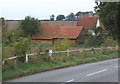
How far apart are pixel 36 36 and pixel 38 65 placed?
55.7m

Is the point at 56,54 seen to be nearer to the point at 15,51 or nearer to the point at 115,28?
the point at 15,51

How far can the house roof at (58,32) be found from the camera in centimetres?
6819

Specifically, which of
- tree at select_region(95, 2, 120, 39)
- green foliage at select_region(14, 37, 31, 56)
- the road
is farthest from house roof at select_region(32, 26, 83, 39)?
tree at select_region(95, 2, 120, 39)

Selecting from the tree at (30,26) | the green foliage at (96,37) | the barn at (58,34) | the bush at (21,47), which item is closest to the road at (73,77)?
the bush at (21,47)

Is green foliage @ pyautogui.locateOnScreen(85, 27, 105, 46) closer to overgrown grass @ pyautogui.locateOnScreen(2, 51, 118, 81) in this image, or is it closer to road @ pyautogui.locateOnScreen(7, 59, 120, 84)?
overgrown grass @ pyautogui.locateOnScreen(2, 51, 118, 81)

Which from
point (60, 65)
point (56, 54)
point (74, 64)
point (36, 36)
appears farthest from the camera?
point (36, 36)

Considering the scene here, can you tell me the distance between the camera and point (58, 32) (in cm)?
7138

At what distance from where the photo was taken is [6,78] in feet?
45.5

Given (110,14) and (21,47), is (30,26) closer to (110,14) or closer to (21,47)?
(21,47)

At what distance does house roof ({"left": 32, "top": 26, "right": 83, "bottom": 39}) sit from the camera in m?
68.2

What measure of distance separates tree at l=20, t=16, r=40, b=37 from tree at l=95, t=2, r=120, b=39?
5833 centimetres

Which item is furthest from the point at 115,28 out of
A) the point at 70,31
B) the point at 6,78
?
the point at 70,31

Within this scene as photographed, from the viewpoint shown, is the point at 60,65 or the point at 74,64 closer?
the point at 60,65

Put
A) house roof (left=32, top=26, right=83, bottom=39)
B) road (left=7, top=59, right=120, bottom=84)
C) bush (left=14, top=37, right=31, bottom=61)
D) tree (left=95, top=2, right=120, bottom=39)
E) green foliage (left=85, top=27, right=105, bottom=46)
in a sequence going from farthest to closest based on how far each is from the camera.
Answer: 1. house roof (left=32, top=26, right=83, bottom=39)
2. green foliage (left=85, top=27, right=105, bottom=46)
3. bush (left=14, top=37, right=31, bottom=61)
4. road (left=7, top=59, right=120, bottom=84)
5. tree (left=95, top=2, right=120, bottom=39)
